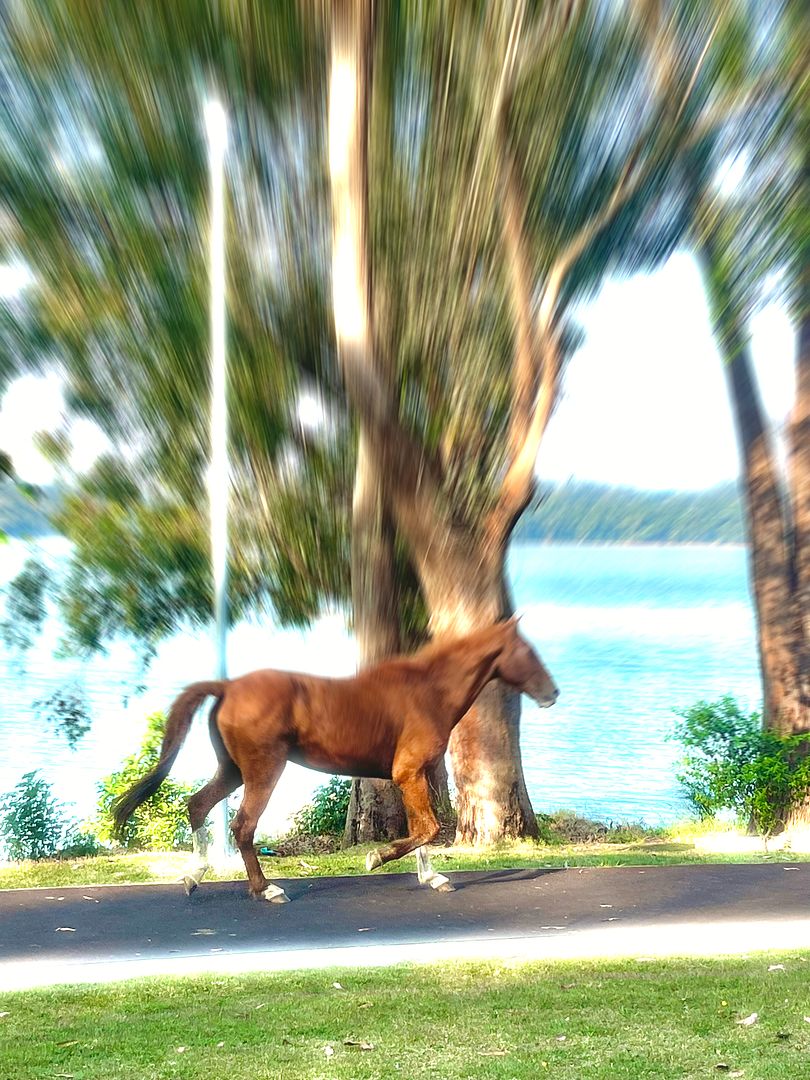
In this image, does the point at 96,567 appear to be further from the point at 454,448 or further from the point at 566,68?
the point at 566,68

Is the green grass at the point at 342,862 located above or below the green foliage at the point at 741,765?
below

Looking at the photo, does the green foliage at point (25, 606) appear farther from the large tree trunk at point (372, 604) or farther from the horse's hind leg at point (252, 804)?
the horse's hind leg at point (252, 804)

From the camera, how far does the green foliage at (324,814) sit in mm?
13828

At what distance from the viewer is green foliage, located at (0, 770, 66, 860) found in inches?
494

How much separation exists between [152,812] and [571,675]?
158 ft

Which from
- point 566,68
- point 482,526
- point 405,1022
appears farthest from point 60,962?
point 566,68

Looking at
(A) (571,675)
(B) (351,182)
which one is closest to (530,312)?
(B) (351,182)

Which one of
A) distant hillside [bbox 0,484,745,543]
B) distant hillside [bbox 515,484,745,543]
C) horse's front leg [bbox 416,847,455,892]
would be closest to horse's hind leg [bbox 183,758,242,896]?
horse's front leg [bbox 416,847,455,892]

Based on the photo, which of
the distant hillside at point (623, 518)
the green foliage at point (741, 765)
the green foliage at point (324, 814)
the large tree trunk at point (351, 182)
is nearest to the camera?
the large tree trunk at point (351, 182)

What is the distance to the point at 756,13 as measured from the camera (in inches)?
473

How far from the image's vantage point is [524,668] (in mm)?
7656

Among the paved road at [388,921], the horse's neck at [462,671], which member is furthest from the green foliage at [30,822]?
the horse's neck at [462,671]

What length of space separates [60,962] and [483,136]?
829 cm

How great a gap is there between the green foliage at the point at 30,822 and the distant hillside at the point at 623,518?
Result: 518 centimetres
